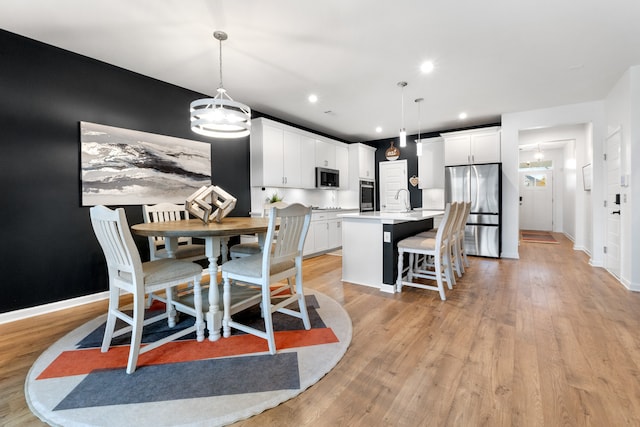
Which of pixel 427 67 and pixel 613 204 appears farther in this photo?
pixel 613 204

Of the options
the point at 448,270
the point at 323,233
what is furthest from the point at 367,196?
the point at 448,270

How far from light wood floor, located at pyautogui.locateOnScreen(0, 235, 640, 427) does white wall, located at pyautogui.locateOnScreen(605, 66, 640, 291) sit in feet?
0.91

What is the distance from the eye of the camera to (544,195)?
336 inches

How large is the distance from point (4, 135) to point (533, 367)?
14.5ft

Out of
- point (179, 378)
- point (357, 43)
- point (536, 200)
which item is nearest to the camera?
point (179, 378)

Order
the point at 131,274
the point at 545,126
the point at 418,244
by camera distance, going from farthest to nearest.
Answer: the point at 545,126 → the point at 418,244 → the point at 131,274

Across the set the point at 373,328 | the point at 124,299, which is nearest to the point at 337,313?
the point at 373,328

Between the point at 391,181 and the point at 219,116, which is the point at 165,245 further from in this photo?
the point at 391,181

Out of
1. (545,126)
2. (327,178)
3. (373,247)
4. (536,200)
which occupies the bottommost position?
(373,247)

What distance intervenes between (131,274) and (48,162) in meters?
1.85

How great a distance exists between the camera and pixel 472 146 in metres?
5.29

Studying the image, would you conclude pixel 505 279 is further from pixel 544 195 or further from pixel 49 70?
pixel 544 195

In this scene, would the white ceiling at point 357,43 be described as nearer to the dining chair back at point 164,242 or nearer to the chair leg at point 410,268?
the dining chair back at point 164,242

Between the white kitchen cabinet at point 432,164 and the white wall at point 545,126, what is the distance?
118 centimetres
